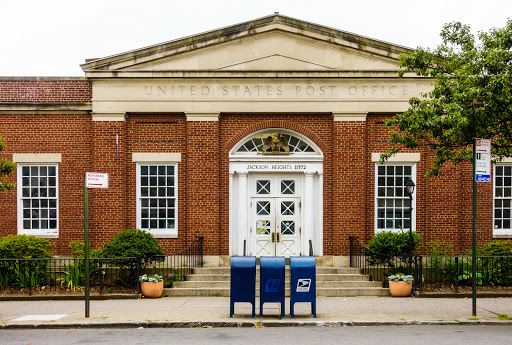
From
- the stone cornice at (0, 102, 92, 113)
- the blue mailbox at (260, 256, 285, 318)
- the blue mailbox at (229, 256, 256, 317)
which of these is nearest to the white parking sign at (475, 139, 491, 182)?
the blue mailbox at (260, 256, 285, 318)

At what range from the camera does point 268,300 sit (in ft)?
35.6

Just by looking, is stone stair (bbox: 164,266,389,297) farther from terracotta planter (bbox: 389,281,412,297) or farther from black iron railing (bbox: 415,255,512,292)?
black iron railing (bbox: 415,255,512,292)

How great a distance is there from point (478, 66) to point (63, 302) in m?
11.1

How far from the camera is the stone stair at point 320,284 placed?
1405 centimetres

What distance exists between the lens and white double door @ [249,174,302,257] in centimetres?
1642

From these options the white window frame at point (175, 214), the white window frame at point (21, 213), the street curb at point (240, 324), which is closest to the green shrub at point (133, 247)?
the white window frame at point (175, 214)

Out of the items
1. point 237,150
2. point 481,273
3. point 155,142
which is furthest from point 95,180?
point 481,273

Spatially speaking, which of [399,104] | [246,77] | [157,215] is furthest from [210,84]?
[399,104]

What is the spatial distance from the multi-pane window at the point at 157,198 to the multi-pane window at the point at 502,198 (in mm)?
10034

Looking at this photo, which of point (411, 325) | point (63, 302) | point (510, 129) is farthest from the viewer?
point (63, 302)

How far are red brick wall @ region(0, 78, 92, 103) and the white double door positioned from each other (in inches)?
238

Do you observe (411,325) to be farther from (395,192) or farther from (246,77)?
(246,77)

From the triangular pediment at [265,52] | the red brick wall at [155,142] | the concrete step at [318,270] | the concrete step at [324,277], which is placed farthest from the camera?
the red brick wall at [155,142]

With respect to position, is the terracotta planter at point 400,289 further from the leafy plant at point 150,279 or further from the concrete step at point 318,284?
the leafy plant at point 150,279
